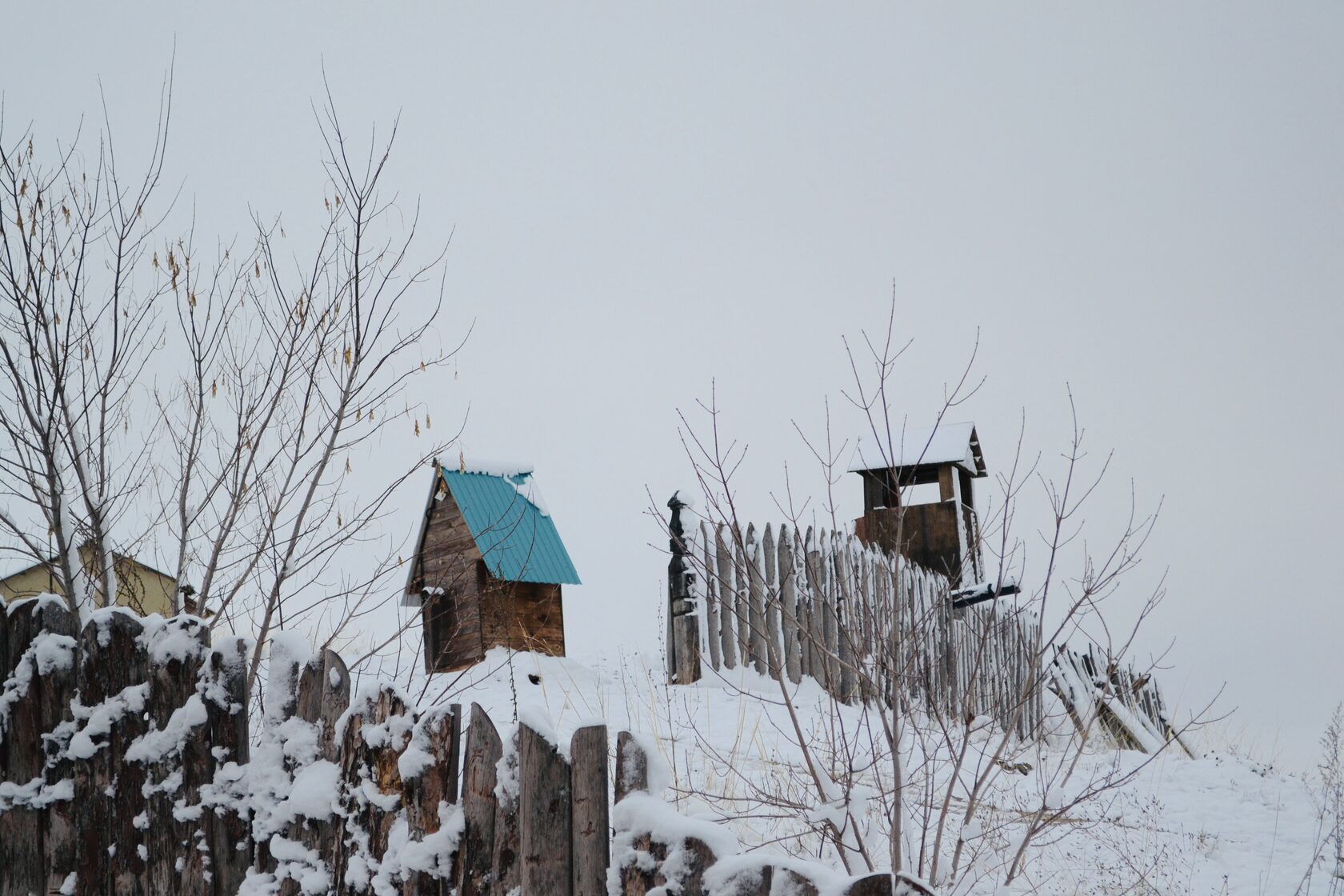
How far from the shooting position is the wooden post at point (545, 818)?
2117 mm

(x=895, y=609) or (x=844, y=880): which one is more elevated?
(x=895, y=609)

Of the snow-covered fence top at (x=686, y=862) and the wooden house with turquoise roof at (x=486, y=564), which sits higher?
the wooden house with turquoise roof at (x=486, y=564)

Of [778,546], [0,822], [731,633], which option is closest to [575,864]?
[0,822]

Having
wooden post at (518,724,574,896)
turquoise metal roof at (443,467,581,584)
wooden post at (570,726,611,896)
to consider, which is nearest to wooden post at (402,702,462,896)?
wooden post at (518,724,574,896)

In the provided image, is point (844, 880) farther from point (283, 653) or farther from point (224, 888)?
point (224, 888)

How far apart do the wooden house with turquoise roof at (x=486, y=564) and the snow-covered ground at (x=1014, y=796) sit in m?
0.46

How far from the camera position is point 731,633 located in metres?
7.78

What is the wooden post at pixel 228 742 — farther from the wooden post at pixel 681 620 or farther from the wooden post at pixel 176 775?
the wooden post at pixel 681 620

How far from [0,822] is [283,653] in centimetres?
107

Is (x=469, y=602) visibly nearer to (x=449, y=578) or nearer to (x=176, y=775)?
(x=449, y=578)

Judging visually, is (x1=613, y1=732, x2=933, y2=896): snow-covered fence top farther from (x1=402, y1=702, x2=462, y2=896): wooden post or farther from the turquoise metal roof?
the turquoise metal roof

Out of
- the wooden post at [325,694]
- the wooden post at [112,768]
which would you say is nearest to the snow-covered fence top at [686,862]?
the wooden post at [325,694]

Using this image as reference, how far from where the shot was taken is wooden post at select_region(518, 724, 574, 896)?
83.4 inches

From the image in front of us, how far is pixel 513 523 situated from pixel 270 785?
5.91m
